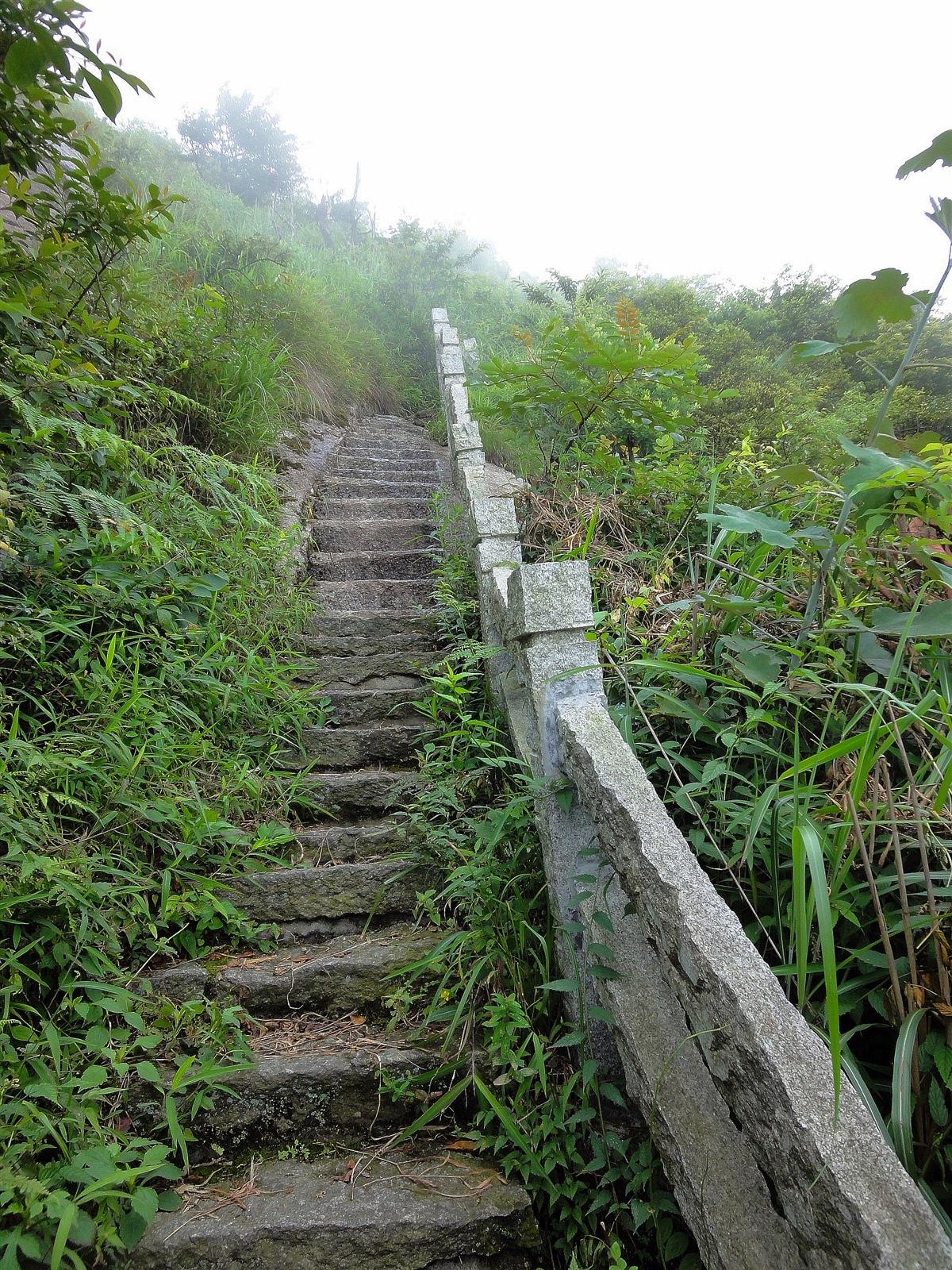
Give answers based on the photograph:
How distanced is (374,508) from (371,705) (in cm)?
233

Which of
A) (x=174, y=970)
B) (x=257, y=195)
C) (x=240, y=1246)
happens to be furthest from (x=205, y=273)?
(x=257, y=195)

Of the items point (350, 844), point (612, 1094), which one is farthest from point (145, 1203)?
point (350, 844)

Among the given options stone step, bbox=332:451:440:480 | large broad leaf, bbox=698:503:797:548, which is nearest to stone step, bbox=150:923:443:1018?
large broad leaf, bbox=698:503:797:548

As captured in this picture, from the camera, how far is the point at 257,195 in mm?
16547

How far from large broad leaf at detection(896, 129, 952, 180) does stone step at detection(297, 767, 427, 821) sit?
8.02ft

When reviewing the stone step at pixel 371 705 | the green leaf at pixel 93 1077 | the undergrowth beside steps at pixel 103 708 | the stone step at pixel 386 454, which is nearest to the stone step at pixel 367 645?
the undergrowth beside steps at pixel 103 708

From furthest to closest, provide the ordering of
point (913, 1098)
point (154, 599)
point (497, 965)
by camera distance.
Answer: point (154, 599) < point (497, 965) < point (913, 1098)

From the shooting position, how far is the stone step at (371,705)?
123 inches

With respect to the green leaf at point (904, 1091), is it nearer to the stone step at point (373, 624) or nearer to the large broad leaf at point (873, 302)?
the large broad leaf at point (873, 302)

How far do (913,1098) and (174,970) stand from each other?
193 centimetres

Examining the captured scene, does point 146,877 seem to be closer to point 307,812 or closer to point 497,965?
point 307,812

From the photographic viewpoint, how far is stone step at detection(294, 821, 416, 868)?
97.0 inches

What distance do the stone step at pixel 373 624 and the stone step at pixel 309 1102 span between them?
89.2 inches

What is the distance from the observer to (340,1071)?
1.76 meters
